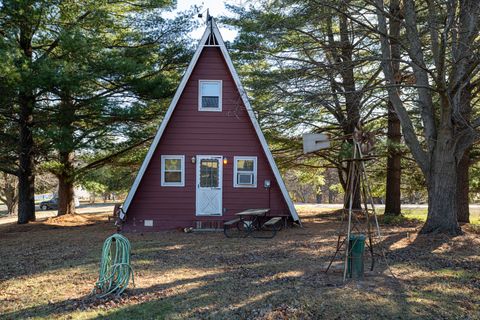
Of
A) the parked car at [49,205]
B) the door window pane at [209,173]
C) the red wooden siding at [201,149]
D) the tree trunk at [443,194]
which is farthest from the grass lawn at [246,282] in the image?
the parked car at [49,205]

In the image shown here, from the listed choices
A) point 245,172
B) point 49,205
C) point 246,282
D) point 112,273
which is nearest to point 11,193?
point 49,205

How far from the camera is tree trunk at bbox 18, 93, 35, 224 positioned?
13.4 metres

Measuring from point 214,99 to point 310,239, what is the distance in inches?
201

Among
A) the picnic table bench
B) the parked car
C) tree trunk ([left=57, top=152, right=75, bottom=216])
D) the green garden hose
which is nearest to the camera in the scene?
the green garden hose

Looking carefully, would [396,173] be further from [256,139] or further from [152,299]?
[152,299]

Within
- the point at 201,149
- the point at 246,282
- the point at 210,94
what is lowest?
the point at 246,282

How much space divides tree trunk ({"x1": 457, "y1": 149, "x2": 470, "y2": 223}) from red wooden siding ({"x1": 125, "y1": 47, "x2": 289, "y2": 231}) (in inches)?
223

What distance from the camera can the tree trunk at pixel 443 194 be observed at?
29.7 ft

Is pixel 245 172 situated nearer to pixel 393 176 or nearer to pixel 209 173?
pixel 209 173

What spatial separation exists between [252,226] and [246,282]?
5.23 meters

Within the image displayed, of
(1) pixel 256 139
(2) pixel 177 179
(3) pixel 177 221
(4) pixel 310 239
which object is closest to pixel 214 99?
(1) pixel 256 139

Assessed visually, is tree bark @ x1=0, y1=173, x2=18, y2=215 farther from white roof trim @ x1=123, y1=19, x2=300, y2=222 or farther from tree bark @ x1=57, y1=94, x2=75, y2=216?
white roof trim @ x1=123, y1=19, x2=300, y2=222

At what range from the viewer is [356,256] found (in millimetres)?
5984

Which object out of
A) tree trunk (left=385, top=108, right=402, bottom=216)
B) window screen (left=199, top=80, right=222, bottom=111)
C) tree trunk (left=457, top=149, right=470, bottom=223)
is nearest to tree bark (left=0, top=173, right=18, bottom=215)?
window screen (left=199, top=80, right=222, bottom=111)
